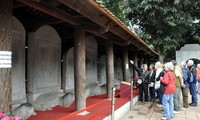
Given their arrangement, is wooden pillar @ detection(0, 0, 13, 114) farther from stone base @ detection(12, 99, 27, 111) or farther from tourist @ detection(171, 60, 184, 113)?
tourist @ detection(171, 60, 184, 113)

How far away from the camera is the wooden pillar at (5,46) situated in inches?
159

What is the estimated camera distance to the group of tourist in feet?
25.0

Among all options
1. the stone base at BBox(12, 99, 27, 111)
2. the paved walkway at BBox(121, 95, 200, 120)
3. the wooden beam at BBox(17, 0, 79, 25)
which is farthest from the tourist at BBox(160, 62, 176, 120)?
the stone base at BBox(12, 99, 27, 111)

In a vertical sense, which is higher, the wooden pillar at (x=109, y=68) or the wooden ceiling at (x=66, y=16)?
the wooden ceiling at (x=66, y=16)

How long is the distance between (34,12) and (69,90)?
3864 mm

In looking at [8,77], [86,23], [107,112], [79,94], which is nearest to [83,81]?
[79,94]

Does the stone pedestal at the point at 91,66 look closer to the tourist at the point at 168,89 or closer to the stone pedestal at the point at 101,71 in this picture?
the stone pedestal at the point at 101,71

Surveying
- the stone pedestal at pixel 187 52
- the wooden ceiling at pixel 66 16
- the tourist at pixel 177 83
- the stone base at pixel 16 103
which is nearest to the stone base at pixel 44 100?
the stone base at pixel 16 103

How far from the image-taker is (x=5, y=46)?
4090mm

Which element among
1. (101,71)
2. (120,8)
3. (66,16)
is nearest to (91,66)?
(101,71)

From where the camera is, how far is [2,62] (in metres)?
3.99

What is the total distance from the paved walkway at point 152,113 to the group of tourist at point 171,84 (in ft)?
0.90

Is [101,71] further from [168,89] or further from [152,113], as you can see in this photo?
[168,89]

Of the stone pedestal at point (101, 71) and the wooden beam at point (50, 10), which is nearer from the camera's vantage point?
the wooden beam at point (50, 10)
